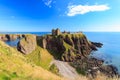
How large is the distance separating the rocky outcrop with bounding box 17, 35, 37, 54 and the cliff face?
15.9 meters

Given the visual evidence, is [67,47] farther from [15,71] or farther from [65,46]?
[15,71]

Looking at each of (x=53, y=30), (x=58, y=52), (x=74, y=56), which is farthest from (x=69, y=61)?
(x=53, y=30)

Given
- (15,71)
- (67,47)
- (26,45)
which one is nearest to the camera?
(15,71)

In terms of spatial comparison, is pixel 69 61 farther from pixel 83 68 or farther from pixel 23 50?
pixel 23 50

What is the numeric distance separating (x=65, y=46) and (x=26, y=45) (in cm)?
3317

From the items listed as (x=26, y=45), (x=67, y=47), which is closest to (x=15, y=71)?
(x=26, y=45)

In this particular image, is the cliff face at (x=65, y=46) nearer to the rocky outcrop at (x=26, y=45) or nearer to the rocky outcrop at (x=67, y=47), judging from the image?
the rocky outcrop at (x=67, y=47)

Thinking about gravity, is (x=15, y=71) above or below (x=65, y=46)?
above

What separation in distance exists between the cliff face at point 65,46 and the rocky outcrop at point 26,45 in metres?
15.9

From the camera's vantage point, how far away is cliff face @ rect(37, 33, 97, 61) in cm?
10818

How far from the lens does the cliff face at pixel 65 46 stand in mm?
108175

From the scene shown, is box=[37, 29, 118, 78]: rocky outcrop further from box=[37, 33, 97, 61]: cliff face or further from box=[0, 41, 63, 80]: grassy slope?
box=[0, 41, 63, 80]: grassy slope

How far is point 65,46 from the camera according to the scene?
117 meters

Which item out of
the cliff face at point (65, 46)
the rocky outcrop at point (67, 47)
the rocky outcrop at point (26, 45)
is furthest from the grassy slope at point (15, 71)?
the cliff face at point (65, 46)
